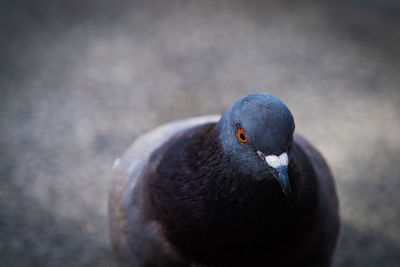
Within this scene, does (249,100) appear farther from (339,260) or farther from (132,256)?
(339,260)

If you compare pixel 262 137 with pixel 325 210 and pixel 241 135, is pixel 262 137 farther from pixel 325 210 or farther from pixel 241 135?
pixel 325 210

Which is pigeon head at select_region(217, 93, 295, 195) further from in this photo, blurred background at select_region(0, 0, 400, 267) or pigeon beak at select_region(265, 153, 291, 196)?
blurred background at select_region(0, 0, 400, 267)

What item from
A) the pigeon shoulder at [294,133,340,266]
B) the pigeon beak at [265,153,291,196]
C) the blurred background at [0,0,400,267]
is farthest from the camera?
the blurred background at [0,0,400,267]

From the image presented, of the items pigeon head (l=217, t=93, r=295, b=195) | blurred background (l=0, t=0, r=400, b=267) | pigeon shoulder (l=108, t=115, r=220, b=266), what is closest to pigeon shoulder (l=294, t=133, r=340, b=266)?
pigeon head (l=217, t=93, r=295, b=195)

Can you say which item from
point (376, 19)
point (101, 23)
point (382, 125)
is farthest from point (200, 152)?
point (376, 19)

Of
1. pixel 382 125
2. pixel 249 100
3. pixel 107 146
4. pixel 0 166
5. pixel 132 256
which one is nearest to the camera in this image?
pixel 249 100

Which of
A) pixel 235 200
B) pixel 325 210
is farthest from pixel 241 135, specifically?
pixel 325 210
